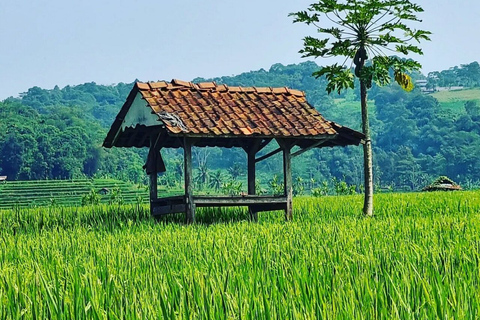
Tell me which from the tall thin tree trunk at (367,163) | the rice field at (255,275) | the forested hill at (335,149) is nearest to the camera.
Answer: the rice field at (255,275)

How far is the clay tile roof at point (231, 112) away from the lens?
11.9 m

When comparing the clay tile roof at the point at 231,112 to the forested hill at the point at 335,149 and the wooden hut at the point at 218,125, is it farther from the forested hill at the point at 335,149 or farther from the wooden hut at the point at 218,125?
the forested hill at the point at 335,149

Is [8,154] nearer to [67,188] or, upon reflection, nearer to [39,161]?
[39,161]

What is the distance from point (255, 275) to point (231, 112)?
26.3 ft

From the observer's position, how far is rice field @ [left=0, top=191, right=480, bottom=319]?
3514mm

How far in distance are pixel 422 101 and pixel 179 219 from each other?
122209 mm

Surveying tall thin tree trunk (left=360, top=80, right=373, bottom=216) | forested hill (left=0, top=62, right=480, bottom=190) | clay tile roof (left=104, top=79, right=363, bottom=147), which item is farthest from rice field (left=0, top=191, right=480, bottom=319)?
forested hill (left=0, top=62, right=480, bottom=190)

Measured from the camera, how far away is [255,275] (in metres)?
4.77

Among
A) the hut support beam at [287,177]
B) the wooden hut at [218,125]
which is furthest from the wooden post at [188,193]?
the hut support beam at [287,177]

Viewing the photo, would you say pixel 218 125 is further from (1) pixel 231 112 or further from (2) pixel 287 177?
(2) pixel 287 177

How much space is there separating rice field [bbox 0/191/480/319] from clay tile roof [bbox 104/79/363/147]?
83.6 inches

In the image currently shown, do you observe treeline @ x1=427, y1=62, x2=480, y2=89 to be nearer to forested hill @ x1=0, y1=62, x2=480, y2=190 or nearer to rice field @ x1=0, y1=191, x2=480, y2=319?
forested hill @ x1=0, y1=62, x2=480, y2=190

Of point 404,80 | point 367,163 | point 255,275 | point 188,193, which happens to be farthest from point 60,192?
point 255,275

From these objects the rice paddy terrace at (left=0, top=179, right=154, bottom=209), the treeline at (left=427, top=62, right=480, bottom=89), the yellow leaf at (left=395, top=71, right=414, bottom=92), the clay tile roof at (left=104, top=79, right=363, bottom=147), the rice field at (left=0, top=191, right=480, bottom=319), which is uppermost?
the treeline at (left=427, top=62, right=480, bottom=89)
